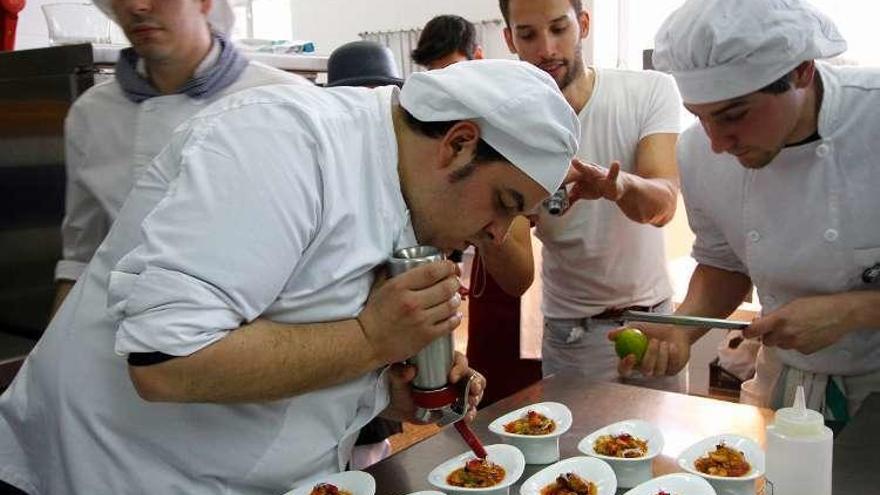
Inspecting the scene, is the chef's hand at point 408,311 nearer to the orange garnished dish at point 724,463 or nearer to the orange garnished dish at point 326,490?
the orange garnished dish at point 326,490

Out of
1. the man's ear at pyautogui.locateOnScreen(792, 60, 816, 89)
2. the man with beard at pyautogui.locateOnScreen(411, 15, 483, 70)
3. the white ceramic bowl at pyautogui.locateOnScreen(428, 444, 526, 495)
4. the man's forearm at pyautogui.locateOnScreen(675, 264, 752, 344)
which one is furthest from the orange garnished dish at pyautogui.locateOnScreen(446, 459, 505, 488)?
the man with beard at pyautogui.locateOnScreen(411, 15, 483, 70)

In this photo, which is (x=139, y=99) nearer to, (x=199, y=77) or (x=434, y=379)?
(x=199, y=77)

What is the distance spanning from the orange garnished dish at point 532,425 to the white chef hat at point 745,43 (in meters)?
0.67

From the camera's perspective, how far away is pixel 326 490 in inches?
43.6

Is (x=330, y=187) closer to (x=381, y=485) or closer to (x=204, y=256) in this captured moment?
(x=204, y=256)

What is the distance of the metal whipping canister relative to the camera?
3.55ft

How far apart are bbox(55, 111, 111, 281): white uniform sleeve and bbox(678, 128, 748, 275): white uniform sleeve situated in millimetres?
1294

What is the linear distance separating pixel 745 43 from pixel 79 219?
1379 mm

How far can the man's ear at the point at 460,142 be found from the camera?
1.08 m

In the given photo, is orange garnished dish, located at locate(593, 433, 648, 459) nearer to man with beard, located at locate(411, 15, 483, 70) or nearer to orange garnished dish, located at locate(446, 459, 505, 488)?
orange garnished dish, located at locate(446, 459, 505, 488)

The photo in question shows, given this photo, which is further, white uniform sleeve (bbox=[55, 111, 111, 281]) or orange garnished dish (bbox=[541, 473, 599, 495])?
white uniform sleeve (bbox=[55, 111, 111, 281])

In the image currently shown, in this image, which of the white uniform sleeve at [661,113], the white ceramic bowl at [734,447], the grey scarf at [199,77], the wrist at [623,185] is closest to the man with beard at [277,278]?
the white ceramic bowl at [734,447]

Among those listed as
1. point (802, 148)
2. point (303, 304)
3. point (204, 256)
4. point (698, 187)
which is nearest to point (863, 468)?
point (802, 148)

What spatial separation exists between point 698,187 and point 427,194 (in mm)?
924
